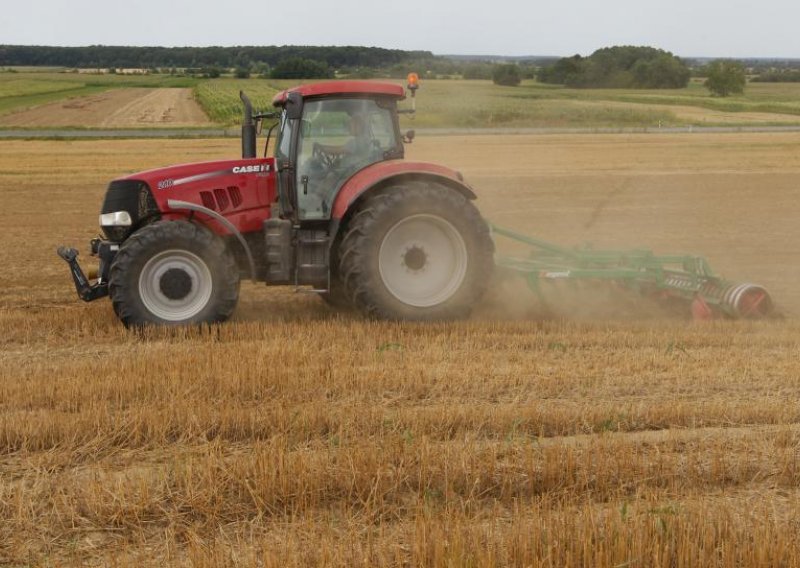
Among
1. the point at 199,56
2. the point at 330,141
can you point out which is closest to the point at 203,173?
the point at 330,141

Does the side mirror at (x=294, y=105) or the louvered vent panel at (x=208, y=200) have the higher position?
the side mirror at (x=294, y=105)

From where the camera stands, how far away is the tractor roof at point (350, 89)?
860 centimetres

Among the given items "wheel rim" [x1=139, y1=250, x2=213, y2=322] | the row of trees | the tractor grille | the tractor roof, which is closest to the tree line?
the tractor roof

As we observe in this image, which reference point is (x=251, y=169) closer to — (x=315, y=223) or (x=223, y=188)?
(x=223, y=188)

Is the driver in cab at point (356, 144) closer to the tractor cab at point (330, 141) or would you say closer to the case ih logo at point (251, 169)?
the tractor cab at point (330, 141)

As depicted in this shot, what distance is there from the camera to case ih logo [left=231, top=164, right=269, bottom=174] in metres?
8.85

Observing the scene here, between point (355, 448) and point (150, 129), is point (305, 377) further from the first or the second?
point (150, 129)

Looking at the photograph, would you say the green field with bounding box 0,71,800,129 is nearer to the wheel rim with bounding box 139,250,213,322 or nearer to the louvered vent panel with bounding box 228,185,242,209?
the louvered vent panel with bounding box 228,185,242,209

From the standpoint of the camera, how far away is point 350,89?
8641mm

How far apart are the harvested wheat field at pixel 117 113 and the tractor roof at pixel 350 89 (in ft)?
119

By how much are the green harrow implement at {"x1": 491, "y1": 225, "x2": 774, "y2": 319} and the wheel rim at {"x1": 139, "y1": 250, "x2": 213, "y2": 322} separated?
2.89 m

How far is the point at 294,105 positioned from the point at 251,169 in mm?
821

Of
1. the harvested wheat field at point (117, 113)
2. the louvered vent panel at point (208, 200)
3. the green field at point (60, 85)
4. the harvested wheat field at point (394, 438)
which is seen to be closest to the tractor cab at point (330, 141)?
the louvered vent panel at point (208, 200)

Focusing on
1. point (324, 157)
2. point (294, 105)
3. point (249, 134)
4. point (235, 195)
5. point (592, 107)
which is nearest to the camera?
point (294, 105)
